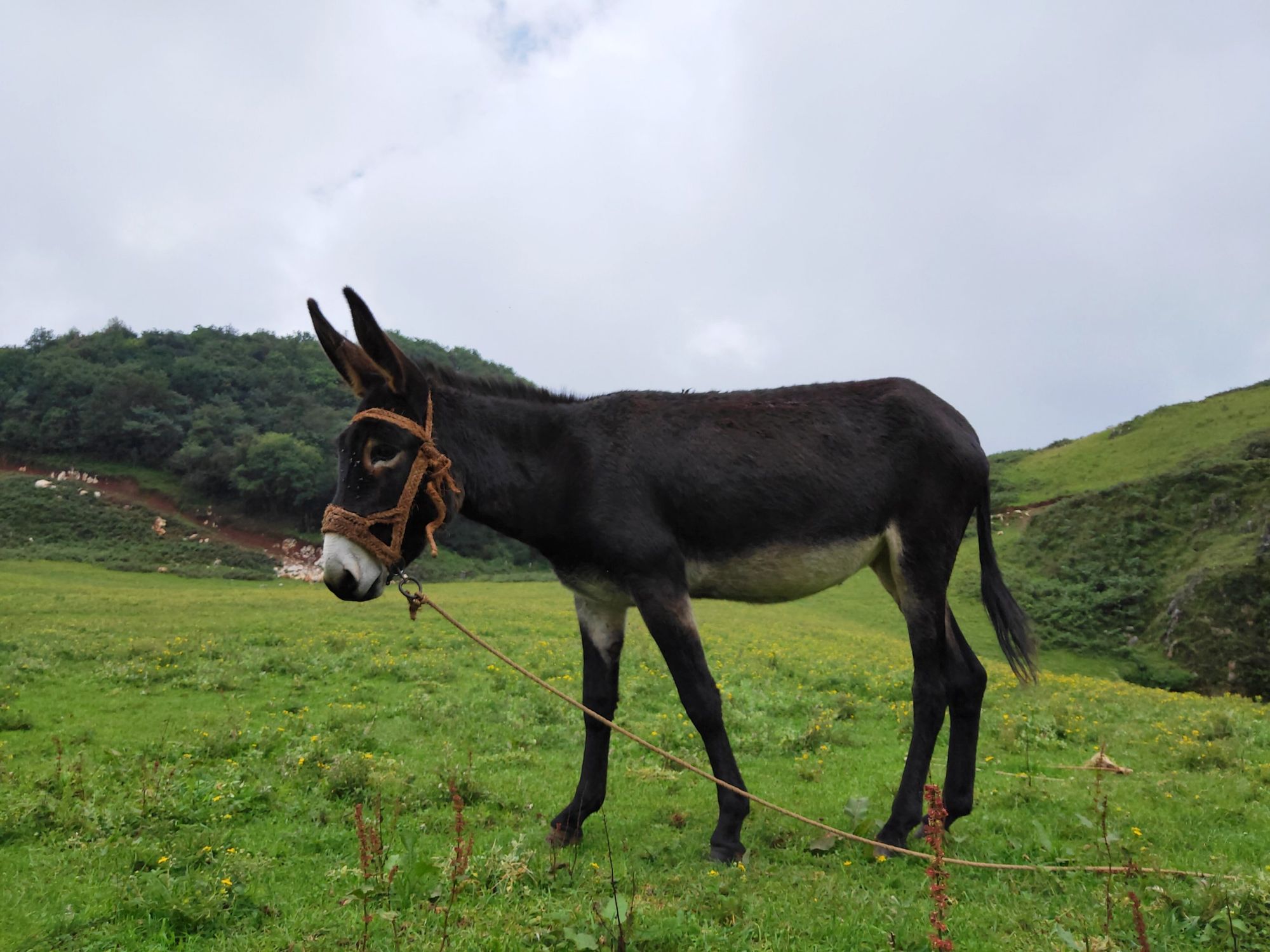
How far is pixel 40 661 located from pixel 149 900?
1165 cm

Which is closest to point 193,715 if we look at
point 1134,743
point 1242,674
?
point 1134,743

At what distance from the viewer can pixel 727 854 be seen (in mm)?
4590

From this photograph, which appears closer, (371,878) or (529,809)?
(371,878)

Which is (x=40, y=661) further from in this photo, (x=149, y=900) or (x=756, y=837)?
(x=756, y=837)

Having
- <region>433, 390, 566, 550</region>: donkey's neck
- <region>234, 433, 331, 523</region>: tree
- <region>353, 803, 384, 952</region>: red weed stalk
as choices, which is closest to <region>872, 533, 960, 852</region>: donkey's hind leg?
<region>433, 390, 566, 550</region>: donkey's neck

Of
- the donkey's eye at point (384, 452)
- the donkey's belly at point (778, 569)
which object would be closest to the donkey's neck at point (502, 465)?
the donkey's eye at point (384, 452)

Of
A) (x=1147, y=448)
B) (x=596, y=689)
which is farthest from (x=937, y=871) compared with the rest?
(x=1147, y=448)

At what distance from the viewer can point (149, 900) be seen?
379 centimetres

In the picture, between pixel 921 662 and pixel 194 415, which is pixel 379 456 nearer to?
pixel 921 662

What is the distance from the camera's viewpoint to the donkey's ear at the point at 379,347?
14.4 feet

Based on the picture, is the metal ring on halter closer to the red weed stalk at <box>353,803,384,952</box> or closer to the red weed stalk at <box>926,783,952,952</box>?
the red weed stalk at <box>353,803,384,952</box>

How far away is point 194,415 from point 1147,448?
8165cm

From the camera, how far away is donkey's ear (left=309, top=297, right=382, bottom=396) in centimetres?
457

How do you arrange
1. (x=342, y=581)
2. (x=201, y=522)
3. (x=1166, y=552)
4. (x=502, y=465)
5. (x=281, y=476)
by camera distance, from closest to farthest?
(x=342, y=581) < (x=502, y=465) < (x=1166, y=552) < (x=281, y=476) < (x=201, y=522)
